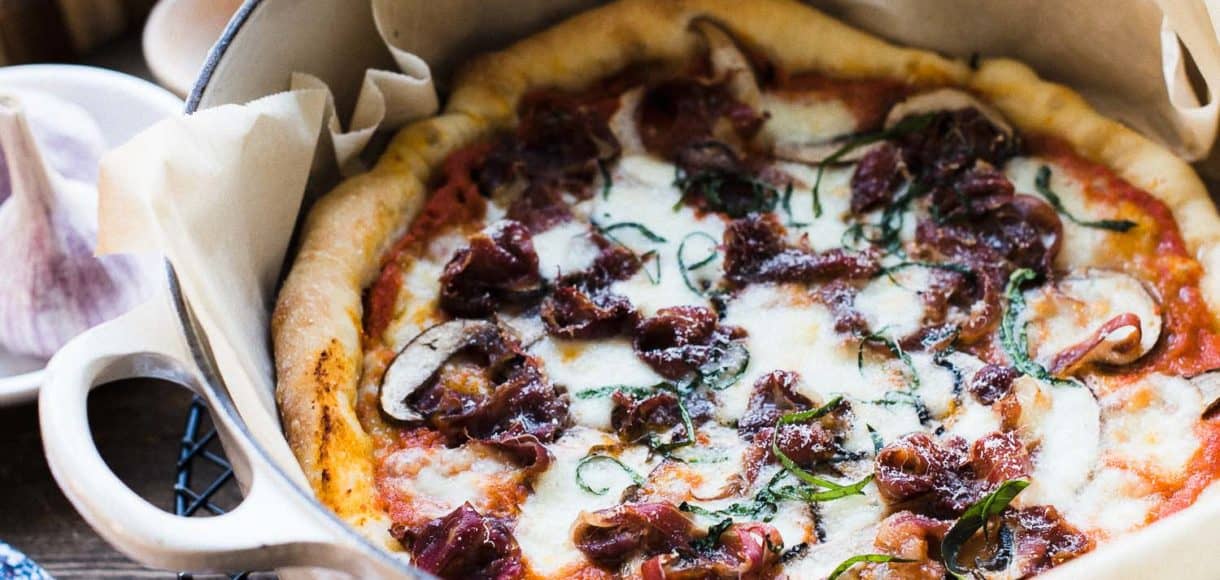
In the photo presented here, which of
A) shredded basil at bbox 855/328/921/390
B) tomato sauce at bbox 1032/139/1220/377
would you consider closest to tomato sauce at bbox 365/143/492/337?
shredded basil at bbox 855/328/921/390

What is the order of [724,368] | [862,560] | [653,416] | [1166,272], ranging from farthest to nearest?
[1166,272], [724,368], [653,416], [862,560]

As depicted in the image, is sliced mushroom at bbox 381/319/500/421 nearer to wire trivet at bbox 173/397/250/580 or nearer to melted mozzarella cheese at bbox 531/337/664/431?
melted mozzarella cheese at bbox 531/337/664/431

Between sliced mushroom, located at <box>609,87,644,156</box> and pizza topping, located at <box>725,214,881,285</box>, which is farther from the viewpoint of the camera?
sliced mushroom, located at <box>609,87,644,156</box>

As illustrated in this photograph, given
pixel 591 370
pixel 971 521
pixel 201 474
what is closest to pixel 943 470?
pixel 971 521

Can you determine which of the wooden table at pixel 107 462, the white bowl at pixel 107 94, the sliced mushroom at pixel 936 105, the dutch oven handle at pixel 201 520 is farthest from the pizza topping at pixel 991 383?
the white bowl at pixel 107 94

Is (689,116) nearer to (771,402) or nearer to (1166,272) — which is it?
(771,402)

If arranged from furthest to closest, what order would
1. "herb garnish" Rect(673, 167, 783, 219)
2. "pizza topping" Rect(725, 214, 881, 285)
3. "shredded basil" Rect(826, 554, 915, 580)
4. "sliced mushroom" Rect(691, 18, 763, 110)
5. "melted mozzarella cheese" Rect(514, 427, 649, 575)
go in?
"sliced mushroom" Rect(691, 18, 763, 110), "herb garnish" Rect(673, 167, 783, 219), "pizza topping" Rect(725, 214, 881, 285), "melted mozzarella cheese" Rect(514, 427, 649, 575), "shredded basil" Rect(826, 554, 915, 580)

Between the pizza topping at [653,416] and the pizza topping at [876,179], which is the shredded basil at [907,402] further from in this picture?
the pizza topping at [876,179]
